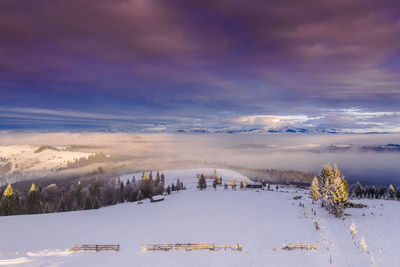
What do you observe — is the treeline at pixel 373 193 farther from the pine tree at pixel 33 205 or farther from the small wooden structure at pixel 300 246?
the pine tree at pixel 33 205

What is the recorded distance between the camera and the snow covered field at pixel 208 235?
2697 centimetres

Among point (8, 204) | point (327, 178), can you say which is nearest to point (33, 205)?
point (8, 204)

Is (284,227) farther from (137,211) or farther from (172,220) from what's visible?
(137,211)

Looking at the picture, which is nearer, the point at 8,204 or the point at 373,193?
the point at 8,204

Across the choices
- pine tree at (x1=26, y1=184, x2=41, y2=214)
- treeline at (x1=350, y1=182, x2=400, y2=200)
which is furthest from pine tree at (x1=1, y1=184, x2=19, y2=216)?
treeline at (x1=350, y1=182, x2=400, y2=200)

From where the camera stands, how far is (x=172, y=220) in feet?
169

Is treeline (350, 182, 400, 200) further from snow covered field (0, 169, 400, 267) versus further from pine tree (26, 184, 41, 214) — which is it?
pine tree (26, 184, 41, 214)

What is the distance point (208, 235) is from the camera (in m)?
38.9

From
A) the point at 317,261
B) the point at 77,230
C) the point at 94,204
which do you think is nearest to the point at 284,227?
the point at 317,261

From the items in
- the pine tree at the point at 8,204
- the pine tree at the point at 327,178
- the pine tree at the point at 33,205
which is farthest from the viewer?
the pine tree at the point at 33,205

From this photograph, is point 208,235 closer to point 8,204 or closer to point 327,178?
point 327,178

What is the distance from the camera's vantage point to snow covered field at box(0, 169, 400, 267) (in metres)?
27.0

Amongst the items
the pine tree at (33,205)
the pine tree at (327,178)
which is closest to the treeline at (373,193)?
the pine tree at (327,178)

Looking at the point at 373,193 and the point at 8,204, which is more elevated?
the point at 8,204
